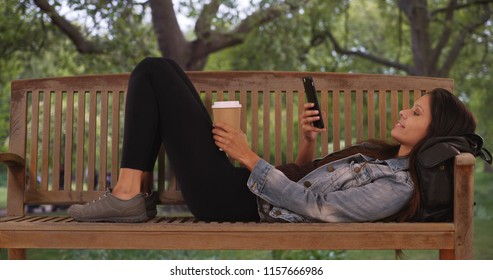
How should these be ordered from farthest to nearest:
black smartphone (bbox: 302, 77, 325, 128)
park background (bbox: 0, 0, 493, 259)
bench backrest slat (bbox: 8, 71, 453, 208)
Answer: park background (bbox: 0, 0, 493, 259) → bench backrest slat (bbox: 8, 71, 453, 208) → black smartphone (bbox: 302, 77, 325, 128)

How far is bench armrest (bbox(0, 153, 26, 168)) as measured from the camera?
3334 millimetres

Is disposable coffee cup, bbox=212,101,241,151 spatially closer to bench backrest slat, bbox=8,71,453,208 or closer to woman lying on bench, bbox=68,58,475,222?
woman lying on bench, bbox=68,58,475,222

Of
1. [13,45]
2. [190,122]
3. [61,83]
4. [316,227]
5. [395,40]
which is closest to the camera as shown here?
[316,227]

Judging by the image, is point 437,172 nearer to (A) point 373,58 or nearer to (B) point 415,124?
(B) point 415,124

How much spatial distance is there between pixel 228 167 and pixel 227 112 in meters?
0.25

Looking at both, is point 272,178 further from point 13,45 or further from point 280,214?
point 13,45

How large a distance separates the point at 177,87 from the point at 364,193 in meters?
0.94

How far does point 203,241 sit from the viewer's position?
2.72m

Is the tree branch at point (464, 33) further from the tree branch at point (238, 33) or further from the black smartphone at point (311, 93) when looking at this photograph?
the black smartphone at point (311, 93)

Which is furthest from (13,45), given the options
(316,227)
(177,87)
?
(316,227)

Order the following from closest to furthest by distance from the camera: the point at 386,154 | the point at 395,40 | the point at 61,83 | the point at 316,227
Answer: the point at 316,227
the point at 386,154
the point at 61,83
the point at 395,40

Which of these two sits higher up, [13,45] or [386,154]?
[13,45]

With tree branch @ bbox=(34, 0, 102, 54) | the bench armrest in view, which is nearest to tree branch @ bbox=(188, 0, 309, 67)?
tree branch @ bbox=(34, 0, 102, 54)

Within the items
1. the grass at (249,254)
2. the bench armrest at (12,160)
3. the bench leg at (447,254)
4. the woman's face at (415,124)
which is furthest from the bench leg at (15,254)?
the grass at (249,254)
